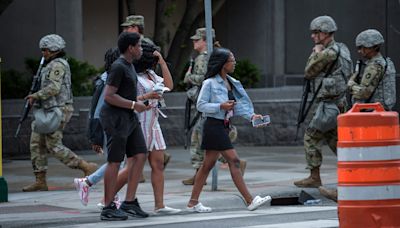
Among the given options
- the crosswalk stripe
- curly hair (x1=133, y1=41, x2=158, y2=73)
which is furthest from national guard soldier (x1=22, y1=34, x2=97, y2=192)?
the crosswalk stripe

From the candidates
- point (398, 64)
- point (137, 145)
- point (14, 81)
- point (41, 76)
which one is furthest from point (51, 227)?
point (398, 64)

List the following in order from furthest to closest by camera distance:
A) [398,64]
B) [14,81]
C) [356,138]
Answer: [398,64], [14,81], [356,138]

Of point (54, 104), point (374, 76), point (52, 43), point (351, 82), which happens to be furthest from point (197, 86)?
point (374, 76)

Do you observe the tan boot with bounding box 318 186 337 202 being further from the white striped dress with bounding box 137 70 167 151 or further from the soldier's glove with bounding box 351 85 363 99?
the white striped dress with bounding box 137 70 167 151

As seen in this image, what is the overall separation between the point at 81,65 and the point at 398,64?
21.4 ft

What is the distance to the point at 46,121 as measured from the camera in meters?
13.8

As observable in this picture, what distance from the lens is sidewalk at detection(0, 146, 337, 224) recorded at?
39.8 ft

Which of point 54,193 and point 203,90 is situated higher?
point 203,90

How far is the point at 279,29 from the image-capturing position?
22.9 meters

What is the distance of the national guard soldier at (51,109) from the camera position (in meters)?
13.7

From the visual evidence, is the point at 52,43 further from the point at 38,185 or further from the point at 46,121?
the point at 38,185

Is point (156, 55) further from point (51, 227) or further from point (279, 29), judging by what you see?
point (279, 29)

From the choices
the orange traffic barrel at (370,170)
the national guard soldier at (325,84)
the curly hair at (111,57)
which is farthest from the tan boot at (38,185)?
the orange traffic barrel at (370,170)

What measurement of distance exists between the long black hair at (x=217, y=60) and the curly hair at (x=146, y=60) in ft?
2.06
